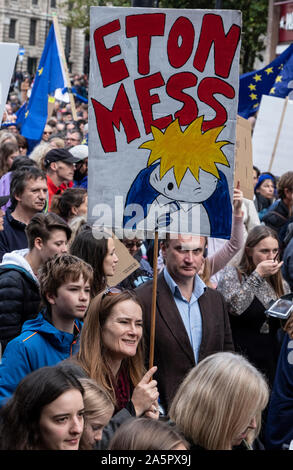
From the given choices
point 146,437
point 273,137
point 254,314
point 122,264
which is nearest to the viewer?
point 146,437

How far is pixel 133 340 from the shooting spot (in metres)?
4.12

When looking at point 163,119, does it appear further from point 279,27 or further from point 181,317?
point 279,27

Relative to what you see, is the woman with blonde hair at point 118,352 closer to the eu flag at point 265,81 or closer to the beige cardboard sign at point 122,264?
the beige cardboard sign at point 122,264

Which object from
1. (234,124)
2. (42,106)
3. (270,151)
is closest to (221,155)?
(234,124)

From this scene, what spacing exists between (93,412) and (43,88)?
914cm

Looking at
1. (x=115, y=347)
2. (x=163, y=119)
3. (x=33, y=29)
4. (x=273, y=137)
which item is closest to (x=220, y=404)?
(x=115, y=347)

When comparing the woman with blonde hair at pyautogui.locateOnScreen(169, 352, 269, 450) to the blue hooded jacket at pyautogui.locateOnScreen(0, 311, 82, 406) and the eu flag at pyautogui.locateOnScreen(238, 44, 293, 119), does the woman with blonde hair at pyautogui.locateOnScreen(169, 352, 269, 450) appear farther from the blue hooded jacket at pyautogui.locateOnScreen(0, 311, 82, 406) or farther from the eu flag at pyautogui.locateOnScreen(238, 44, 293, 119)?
the eu flag at pyautogui.locateOnScreen(238, 44, 293, 119)

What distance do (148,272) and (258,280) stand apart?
2.71ft

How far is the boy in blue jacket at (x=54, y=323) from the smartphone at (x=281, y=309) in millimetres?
1107

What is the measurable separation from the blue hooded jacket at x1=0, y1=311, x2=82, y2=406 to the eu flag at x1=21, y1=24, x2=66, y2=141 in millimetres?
7297

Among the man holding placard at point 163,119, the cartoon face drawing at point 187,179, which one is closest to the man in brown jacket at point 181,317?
the man holding placard at point 163,119

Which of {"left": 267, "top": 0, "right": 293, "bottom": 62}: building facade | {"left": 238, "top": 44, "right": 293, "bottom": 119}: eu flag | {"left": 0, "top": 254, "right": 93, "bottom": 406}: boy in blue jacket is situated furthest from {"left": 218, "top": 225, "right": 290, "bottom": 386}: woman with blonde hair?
{"left": 267, "top": 0, "right": 293, "bottom": 62}: building facade

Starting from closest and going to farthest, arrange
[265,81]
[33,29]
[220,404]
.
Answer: [220,404] < [265,81] < [33,29]

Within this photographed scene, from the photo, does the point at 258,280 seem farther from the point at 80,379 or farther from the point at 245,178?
the point at 80,379
